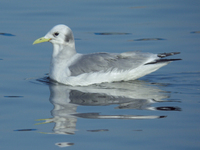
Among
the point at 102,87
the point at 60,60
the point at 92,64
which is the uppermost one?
the point at 60,60

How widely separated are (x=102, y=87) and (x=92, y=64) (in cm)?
63

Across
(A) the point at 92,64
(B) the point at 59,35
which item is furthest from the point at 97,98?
(B) the point at 59,35

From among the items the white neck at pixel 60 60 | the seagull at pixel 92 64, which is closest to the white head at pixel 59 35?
the seagull at pixel 92 64

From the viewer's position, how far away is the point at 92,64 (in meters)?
9.88

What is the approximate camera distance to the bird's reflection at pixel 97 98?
7357 millimetres

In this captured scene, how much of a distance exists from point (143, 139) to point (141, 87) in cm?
318

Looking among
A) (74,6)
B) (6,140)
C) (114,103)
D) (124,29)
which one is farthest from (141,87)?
(74,6)

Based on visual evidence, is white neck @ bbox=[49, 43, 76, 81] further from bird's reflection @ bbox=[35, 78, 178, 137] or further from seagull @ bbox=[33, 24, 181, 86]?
bird's reflection @ bbox=[35, 78, 178, 137]

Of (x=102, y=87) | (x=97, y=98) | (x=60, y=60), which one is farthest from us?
(x=60, y=60)

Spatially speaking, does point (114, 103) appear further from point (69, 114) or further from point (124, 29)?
point (124, 29)

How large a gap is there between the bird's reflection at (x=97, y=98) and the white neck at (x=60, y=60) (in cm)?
28

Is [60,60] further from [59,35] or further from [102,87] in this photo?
[102,87]

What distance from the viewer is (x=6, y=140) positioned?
6.58 metres

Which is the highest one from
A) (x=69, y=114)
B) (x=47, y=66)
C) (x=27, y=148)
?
(x=47, y=66)
